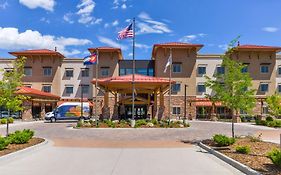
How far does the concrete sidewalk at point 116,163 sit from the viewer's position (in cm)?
1030

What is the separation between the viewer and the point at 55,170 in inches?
408

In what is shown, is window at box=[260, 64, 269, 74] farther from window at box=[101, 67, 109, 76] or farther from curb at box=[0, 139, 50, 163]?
curb at box=[0, 139, 50, 163]

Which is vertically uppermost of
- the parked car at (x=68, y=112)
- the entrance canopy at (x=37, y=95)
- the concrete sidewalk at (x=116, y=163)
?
the entrance canopy at (x=37, y=95)

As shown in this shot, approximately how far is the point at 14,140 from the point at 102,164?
263 inches

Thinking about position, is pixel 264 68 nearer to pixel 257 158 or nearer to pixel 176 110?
pixel 176 110

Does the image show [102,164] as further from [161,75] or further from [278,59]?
[278,59]

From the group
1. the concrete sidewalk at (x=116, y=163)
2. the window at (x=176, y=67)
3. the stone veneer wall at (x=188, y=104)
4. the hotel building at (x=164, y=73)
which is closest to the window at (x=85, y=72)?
the hotel building at (x=164, y=73)

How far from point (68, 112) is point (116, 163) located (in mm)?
34725

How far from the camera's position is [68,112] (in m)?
45.3

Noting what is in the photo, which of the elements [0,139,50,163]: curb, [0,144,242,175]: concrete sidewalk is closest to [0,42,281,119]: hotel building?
[0,139,50,163]: curb

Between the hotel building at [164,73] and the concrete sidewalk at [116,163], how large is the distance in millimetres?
36070

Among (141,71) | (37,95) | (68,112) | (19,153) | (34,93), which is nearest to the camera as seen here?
(19,153)

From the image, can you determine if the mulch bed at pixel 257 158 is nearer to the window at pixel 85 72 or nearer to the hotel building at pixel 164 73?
the hotel building at pixel 164 73

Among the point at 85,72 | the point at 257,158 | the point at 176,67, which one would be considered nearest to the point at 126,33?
the point at 257,158
